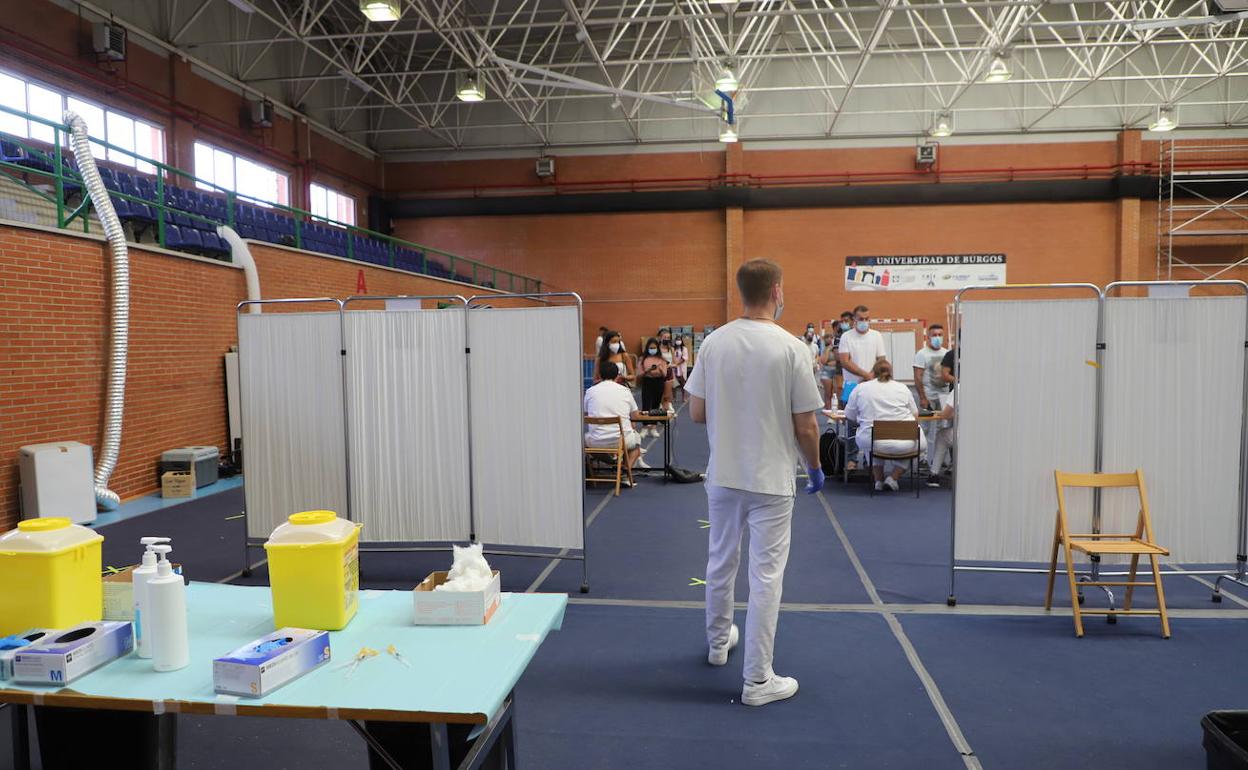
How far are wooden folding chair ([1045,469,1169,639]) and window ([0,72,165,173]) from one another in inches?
436

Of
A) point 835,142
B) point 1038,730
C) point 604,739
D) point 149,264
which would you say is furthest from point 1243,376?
point 835,142

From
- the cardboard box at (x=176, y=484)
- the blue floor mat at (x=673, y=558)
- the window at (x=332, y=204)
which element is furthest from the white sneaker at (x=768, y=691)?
the window at (x=332, y=204)

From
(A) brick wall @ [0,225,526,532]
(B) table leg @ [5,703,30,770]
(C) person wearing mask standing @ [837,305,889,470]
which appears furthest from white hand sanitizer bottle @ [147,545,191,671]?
(C) person wearing mask standing @ [837,305,889,470]

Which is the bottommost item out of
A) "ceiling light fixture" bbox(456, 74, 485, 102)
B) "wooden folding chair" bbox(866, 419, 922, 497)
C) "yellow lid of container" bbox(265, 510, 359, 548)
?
"wooden folding chair" bbox(866, 419, 922, 497)

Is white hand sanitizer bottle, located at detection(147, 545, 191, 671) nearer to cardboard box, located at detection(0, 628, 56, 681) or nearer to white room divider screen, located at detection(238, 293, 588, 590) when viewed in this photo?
cardboard box, located at detection(0, 628, 56, 681)

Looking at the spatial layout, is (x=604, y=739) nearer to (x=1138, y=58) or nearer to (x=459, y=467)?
(x=459, y=467)

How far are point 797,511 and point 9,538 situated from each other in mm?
6159

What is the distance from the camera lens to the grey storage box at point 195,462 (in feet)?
27.7

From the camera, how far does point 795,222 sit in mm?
21234

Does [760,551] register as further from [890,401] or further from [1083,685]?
[890,401]

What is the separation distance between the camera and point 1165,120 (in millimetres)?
17500

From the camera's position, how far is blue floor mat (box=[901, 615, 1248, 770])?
2963 millimetres

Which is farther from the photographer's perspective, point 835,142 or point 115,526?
point 835,142

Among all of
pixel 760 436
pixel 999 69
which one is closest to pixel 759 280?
pixel 760 436
